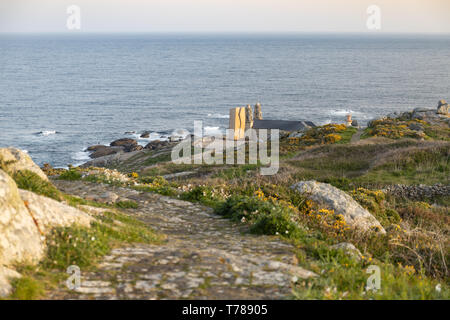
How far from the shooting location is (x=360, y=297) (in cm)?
534

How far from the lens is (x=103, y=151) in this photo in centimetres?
6194

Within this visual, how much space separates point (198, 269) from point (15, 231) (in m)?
2.61

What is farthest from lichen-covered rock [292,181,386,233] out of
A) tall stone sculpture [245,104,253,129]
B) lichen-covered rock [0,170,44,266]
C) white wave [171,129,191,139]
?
white wave [171,129,191,139]

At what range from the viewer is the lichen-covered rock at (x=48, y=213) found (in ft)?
21.1

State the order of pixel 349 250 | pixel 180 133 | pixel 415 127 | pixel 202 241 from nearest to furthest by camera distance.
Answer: pixel 349 250
pixel 202 241
pixel 415 127
pixel 180 133

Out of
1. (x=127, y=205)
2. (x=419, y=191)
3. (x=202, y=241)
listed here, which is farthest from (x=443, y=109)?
(x=202, y=241)

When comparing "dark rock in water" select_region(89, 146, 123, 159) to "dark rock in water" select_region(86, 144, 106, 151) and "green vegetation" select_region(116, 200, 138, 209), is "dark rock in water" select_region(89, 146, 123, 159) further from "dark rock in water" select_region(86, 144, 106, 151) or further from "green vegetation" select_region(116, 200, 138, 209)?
"green vegetation" select_region(116, 200, 138, 209)

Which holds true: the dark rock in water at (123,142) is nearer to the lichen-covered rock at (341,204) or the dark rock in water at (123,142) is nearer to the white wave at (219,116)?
the white wave at (219,116)

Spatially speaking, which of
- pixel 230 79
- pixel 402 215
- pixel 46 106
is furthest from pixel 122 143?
pixel 230 79

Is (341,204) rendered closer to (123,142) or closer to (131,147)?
(131,147)

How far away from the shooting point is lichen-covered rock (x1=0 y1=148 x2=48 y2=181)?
28.0 ft

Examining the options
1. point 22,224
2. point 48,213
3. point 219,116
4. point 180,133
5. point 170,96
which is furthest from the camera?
point 170,96

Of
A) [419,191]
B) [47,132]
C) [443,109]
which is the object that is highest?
[443,109]
